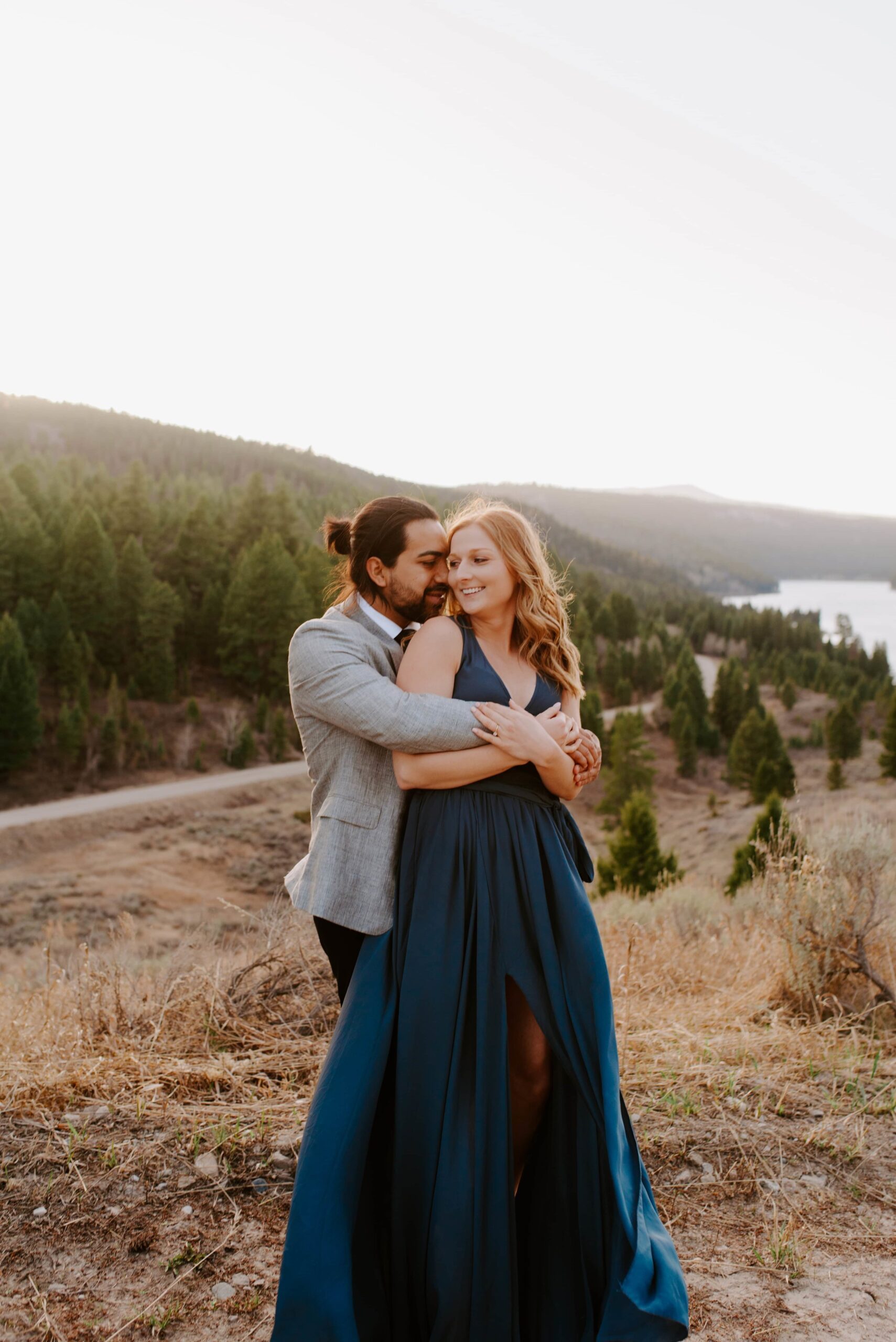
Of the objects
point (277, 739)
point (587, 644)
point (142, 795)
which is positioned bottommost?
point (142, 795)

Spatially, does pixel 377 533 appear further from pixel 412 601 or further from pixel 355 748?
pixel 355 748

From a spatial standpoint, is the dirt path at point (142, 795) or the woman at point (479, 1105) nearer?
the woman at point (479, 1105)

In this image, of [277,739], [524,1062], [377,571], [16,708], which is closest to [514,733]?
[377,571]

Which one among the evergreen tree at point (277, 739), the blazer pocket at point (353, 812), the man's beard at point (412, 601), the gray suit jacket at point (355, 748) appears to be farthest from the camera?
the evergreen tree at point (277, 739)

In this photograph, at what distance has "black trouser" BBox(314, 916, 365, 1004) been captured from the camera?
2717 millimetres

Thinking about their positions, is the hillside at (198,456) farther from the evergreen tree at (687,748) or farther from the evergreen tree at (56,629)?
the evergreen tree at (56,629)

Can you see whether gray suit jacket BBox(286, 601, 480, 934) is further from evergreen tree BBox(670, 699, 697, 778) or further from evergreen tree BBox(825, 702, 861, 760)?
evergreen tree BBox(825, 702, 861, 760)

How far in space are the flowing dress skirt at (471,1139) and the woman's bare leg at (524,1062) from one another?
52 millimetres

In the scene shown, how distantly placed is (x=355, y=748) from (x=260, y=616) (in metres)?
51.0

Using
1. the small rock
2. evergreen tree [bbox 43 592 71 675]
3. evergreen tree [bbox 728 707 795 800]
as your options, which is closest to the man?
the small rock

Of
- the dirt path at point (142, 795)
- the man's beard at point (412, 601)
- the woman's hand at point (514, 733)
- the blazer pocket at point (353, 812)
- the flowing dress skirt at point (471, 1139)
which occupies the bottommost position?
the dirt path at point (142, 795)

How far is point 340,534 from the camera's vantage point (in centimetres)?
296

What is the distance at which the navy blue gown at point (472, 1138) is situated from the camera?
2.42m

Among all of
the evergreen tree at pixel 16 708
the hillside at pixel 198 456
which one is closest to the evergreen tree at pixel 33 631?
the evergreen tree at pixel 16 708
